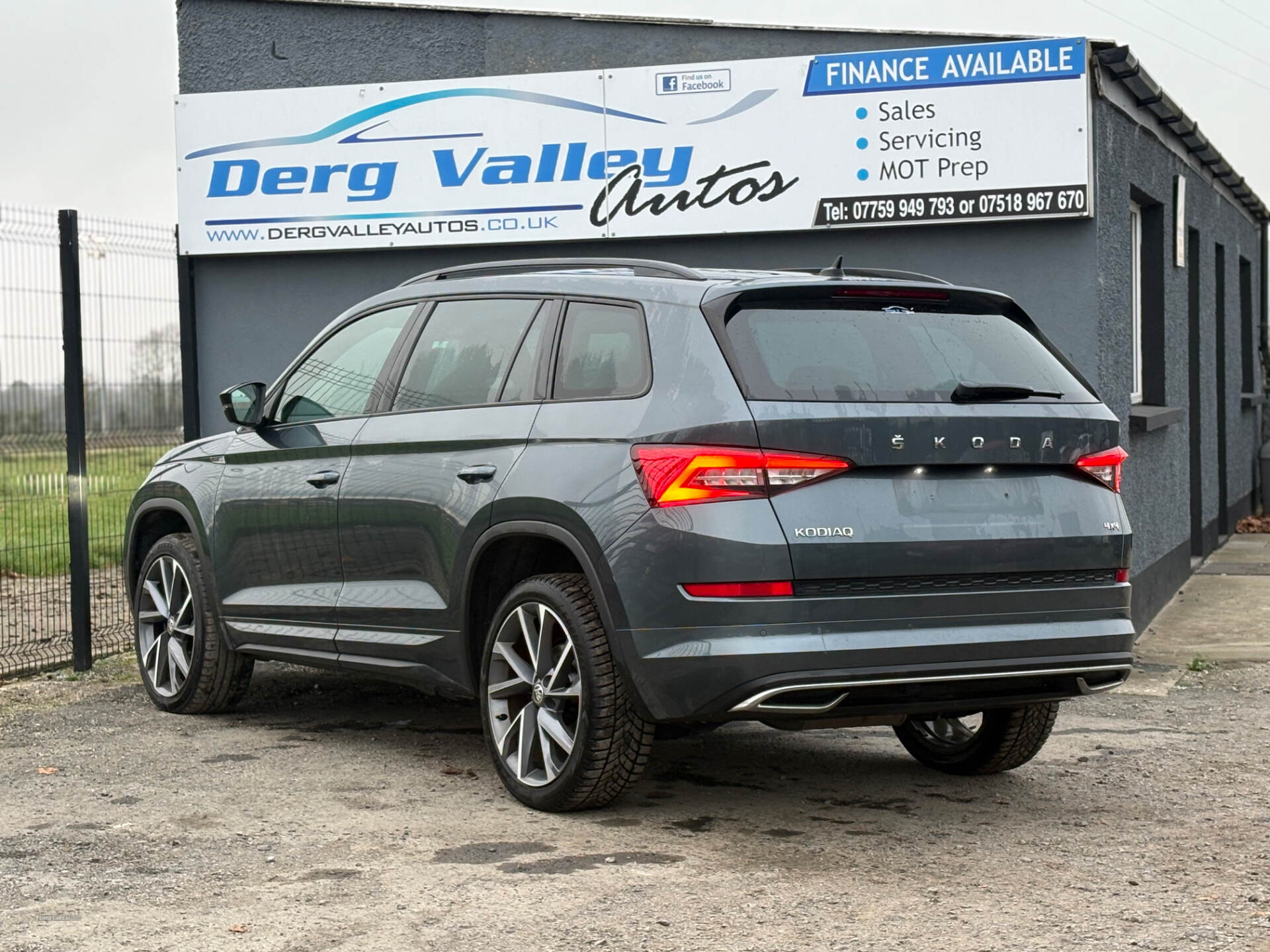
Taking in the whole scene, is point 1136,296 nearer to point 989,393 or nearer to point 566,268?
point 566,268

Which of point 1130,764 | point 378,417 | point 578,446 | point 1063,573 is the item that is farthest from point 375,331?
point 1130,764

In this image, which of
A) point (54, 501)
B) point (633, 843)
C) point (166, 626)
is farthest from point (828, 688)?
point (54, 501)

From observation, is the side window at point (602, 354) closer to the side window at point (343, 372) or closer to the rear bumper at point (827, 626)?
the rear bumper at point (827, 626)

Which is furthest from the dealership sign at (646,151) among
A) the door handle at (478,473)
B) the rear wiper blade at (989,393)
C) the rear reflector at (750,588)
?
the rear reflector at (750,588)

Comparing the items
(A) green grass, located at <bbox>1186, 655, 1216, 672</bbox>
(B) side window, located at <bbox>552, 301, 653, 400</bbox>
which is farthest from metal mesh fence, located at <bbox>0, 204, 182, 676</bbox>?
(A) green grass, located at <bbox>1186, 655, 1216, 672</bbox>

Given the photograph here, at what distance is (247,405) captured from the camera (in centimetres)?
734

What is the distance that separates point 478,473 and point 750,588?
51.2 inches

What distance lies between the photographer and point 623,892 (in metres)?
4.72

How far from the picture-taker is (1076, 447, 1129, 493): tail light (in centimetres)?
553

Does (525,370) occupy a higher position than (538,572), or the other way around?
(525,370)

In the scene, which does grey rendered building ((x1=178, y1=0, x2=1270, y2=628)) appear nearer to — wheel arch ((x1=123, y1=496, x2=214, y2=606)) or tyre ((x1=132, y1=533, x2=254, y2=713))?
wheel arch ((x1=123, y1=496, x2=214, y2=606))

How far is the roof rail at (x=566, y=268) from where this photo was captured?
5801mm

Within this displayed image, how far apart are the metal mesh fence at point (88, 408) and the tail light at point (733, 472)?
4.86 meters

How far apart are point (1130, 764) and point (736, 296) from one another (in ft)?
8.74
